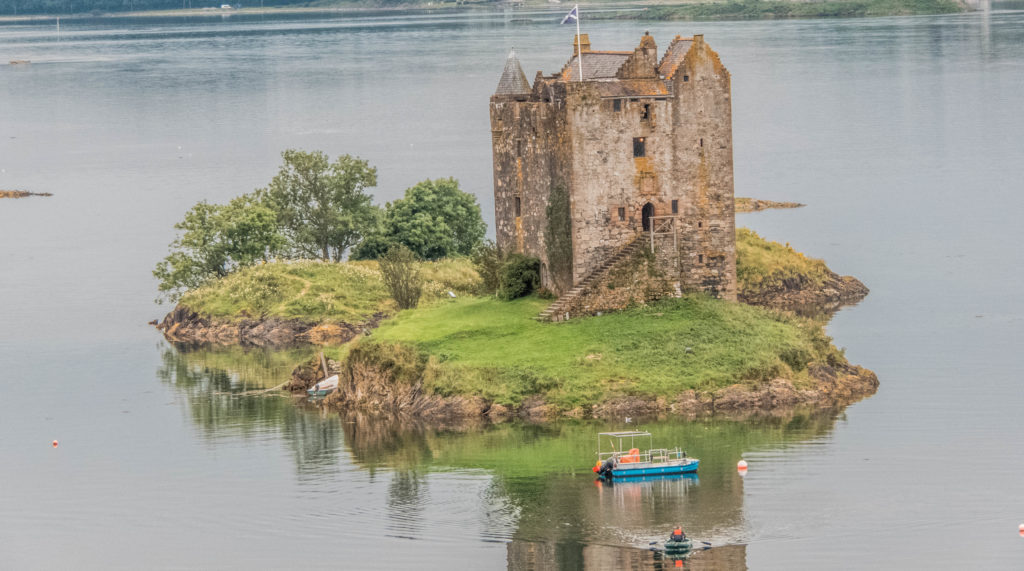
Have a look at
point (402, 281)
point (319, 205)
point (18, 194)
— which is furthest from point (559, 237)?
point (18, 194)

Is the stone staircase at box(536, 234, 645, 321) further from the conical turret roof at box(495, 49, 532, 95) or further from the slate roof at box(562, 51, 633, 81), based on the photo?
the conical turret roof at box(495, 49, 532, 95)

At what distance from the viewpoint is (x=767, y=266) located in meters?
110

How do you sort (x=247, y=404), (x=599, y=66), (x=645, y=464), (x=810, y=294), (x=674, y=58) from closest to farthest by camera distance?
(x=645, y=464) < (x=674, y=58) < (x=599, y=66) < (x=247, y=404) < (x=810, y=294)

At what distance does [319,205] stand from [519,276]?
129ft

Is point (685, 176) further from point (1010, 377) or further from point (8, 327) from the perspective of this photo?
point (8, 327)

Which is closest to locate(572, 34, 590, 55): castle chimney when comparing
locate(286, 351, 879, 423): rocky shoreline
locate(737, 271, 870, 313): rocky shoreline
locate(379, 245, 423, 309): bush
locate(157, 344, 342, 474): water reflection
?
locate(286, 351, 879, 423): rocky shoreline

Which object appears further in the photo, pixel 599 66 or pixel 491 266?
pixel 491 266

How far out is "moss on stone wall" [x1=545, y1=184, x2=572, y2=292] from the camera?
85.1 metres

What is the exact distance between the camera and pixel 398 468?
73.2 metres

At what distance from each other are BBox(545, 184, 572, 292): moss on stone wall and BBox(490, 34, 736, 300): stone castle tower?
0.15ft

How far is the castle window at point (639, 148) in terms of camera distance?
85.2m

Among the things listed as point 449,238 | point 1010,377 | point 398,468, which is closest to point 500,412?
point 398,468

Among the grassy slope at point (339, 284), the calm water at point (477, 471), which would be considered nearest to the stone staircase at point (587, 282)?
the calm water at point (477, 471)

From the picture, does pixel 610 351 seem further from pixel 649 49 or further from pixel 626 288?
pixel 649 49
